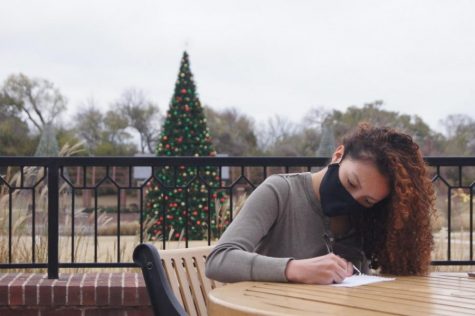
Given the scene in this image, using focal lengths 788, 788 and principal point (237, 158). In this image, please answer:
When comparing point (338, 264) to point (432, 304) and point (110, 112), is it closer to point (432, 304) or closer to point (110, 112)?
point (432, 304)

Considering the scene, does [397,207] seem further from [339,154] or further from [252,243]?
[252,243]

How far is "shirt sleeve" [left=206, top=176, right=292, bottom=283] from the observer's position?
7.23 ft

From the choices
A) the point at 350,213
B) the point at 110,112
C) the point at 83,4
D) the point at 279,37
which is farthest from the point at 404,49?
the point at 350,213

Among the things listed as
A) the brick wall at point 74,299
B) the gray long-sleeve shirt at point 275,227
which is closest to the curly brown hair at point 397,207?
the gray long-sleeve shirt at point 275,227

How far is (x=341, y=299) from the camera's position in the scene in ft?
6.38

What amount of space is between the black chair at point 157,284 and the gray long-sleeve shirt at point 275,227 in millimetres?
221

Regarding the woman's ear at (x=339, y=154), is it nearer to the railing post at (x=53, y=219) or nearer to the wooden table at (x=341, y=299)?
the wooden table at (x=341, y=299)

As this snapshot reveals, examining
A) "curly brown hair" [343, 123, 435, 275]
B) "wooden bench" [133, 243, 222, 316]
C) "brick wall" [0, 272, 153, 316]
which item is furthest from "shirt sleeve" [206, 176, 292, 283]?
"brick wall" [0, 272, 153, 316]

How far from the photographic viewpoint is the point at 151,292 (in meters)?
2.09

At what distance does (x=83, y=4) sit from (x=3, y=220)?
721 inches

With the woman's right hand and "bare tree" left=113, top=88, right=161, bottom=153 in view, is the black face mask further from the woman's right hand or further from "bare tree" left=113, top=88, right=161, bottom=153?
"bare tree" left=113, top=88, right=161, bottom=153

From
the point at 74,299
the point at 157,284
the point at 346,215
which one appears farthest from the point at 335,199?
the point at 74,299

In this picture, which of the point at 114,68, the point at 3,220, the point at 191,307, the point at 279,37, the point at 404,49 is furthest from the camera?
the point at 114,68

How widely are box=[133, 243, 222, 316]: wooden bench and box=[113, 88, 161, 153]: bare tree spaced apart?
104 ft
